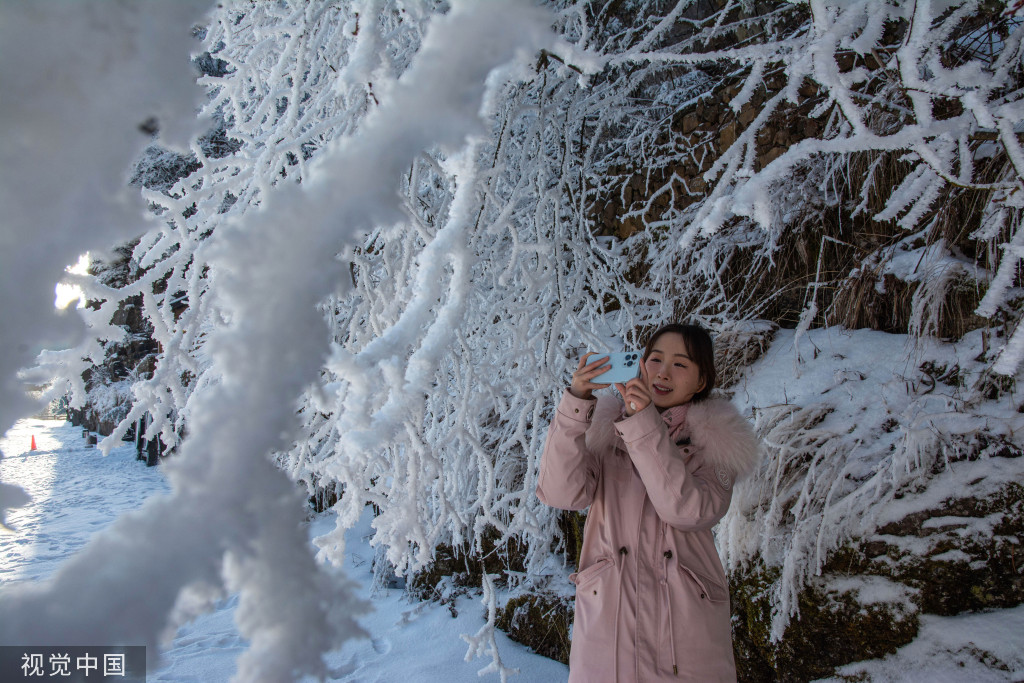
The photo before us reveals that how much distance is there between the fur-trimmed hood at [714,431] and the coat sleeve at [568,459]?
3.9 inches

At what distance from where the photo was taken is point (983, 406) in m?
1.89

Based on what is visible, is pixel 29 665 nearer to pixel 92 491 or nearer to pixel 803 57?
pixel 803 57

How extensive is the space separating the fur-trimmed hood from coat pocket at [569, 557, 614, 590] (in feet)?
0.99

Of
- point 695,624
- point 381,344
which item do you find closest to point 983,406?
point 695,624

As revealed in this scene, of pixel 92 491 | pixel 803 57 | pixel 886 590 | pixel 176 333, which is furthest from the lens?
pixel 92 491

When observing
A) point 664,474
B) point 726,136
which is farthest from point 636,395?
point 726,136

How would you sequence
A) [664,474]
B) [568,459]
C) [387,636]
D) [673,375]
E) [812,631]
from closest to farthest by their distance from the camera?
[664,474]
[568,459]
[673,375]
[812,631]
[387,636]

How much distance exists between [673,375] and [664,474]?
0.39 m

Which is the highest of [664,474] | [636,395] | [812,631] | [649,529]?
[636,395]

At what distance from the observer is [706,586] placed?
1322 millimetres

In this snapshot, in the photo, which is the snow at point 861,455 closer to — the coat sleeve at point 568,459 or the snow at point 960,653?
the snow at point 960,653

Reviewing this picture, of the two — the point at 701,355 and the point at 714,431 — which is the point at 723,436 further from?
the point at 701,355

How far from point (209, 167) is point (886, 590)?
2425 mm

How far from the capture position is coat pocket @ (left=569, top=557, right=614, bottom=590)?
1.40m
